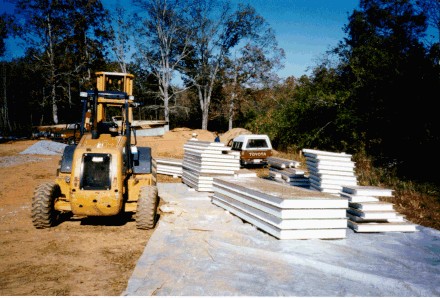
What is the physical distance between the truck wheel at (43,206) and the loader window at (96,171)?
84cm

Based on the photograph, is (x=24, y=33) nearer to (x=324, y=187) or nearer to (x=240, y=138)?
(x=240, y=138)

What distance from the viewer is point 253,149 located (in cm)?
1797

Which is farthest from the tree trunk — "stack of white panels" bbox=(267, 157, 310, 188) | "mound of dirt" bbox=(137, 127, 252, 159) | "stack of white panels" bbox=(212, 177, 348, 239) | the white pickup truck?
"stack of white panels" bbox=(212, 177, 348, 239)

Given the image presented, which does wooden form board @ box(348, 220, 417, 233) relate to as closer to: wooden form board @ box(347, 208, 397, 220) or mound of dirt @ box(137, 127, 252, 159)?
wooden form board @ box(347, 208, 397, 220)

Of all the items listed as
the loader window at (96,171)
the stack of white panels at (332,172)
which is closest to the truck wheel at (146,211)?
Result: the loader window at (96,171)

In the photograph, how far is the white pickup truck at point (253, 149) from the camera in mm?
17859

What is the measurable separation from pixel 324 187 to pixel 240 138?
31.7 feet

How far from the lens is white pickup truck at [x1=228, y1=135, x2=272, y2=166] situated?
17.9m

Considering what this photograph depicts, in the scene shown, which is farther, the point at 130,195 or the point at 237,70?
the point at 237,70

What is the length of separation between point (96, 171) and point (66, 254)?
1.88m

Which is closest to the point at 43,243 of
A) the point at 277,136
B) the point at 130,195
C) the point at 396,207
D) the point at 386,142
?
the point at 130,195

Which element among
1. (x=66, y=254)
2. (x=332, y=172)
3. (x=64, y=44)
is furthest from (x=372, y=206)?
(x=64, y=44)

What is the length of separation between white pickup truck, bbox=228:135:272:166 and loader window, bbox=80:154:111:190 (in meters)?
11.4

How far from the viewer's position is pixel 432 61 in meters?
14.7
